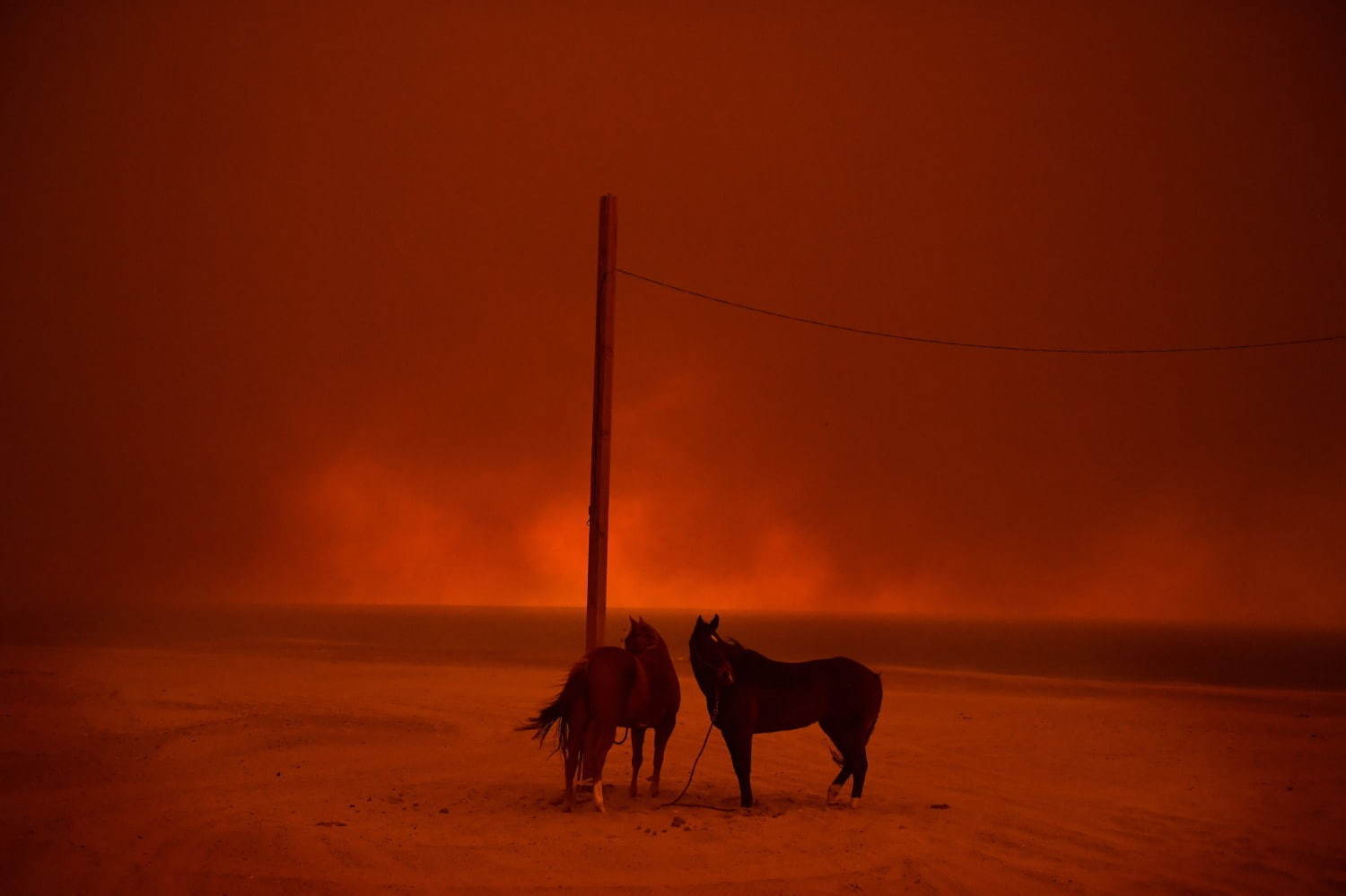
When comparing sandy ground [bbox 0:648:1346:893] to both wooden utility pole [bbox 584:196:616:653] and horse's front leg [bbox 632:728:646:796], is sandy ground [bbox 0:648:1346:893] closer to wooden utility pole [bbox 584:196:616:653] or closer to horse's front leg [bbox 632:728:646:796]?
horse's front leg [bbox 632:728:646:796]

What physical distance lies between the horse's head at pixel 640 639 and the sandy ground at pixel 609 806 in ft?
4.26

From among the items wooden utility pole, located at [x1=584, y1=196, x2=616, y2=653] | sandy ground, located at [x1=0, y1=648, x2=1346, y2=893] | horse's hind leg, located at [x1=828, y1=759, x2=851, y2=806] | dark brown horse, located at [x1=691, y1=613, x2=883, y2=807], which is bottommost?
sandy ground, located at [x1=0, y1=648, x2=1346, y2=893]

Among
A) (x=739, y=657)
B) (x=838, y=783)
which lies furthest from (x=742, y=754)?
(x=838, y=783)

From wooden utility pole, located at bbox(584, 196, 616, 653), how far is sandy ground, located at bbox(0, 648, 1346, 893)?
176 centimetres

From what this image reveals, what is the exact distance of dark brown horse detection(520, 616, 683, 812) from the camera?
8711 mm

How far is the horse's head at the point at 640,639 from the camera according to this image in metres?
9.44

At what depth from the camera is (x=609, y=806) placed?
9.05 metres

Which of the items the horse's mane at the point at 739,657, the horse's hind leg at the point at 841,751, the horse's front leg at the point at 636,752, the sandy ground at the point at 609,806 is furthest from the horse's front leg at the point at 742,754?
the horse's front leg at the point at 636,752

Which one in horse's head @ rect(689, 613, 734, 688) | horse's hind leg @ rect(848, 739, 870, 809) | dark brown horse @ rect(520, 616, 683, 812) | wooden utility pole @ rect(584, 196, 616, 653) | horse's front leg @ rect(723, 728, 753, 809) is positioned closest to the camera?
dark brown horse @ rect(520, 616, 683, 812)

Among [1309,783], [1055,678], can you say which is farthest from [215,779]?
[1055,678]

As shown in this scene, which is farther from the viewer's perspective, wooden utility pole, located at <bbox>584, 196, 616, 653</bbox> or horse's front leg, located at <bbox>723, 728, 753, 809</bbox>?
wooden utility pole, located at <bbox>584, 196, 616, 653</bbox>

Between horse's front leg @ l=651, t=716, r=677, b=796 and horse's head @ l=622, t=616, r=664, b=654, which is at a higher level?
horse's head @ l=622, t=616, r=664, b=654

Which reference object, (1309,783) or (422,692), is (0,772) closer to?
(422,692)

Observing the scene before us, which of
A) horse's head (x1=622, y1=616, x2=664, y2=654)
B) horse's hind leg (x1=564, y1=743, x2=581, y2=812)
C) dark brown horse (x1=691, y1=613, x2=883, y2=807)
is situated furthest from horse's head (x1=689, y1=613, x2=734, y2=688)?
horse's hind leg (x1=564, y1=743, x2=581, y2=812)
